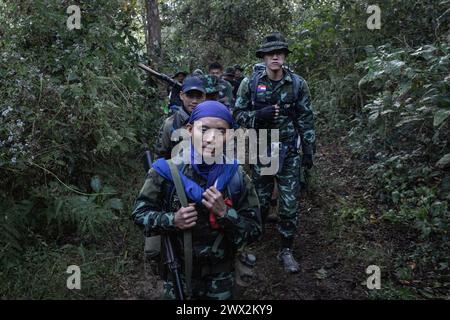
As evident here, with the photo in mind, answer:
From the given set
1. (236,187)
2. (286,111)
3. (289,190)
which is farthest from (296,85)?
(236,187)

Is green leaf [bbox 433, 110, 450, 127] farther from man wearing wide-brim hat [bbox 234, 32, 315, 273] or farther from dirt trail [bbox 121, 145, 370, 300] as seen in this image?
dirt trail [bbox 121, 145, 370, 300]

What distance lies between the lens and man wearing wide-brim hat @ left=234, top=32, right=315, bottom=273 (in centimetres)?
477

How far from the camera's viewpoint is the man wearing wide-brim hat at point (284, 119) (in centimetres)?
477

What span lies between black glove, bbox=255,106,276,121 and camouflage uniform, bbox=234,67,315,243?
10 centimetres

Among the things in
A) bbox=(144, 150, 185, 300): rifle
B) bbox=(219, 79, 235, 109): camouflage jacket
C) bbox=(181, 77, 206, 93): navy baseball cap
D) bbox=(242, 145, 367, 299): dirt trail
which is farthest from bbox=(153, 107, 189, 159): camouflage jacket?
bbox=(219, 79, 235, 109): camouflage jacket

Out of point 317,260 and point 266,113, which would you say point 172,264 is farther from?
point 317,260

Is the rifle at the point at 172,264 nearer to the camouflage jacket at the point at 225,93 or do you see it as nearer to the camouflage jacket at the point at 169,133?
the camouflage jacket at the point at 169,133

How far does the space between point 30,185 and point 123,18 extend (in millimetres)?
3953

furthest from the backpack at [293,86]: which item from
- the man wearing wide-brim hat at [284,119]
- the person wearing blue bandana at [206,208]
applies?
the person wearing blue bandana at [206,208]

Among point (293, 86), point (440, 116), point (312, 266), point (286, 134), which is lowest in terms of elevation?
point (312, 266)

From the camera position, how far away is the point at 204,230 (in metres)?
2.71

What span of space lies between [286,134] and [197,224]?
2.46 meters

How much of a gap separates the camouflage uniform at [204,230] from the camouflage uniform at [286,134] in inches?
78.8

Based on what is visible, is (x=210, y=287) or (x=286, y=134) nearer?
(x=210, y=287)
